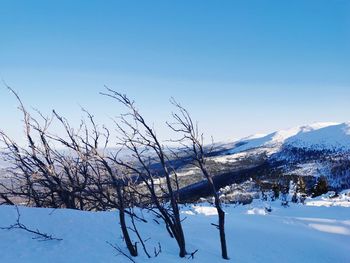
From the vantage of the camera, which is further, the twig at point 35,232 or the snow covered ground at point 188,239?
the twig at point 35,232

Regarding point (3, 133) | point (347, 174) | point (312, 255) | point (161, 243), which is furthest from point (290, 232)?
point (347, 174)

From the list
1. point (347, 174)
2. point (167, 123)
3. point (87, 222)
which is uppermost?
point (167, 123)

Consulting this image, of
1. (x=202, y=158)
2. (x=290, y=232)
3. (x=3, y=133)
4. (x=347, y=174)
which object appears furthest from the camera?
(x=347, y=174)

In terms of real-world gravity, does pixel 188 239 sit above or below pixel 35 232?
below

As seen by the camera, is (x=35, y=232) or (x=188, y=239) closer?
(x=35, y=232)

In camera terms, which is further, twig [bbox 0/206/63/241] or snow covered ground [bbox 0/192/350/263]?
twig [bbox 0/206/63/241]

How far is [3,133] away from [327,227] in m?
12.4

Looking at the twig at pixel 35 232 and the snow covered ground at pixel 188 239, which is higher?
the twig at pixel 35 232

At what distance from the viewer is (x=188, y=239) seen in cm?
1162

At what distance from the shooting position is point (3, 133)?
1384cm

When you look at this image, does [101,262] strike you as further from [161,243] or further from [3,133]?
[3,133]

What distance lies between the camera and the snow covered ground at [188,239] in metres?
9.02

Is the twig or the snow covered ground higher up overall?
the twig

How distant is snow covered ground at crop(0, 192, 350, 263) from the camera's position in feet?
29.6
